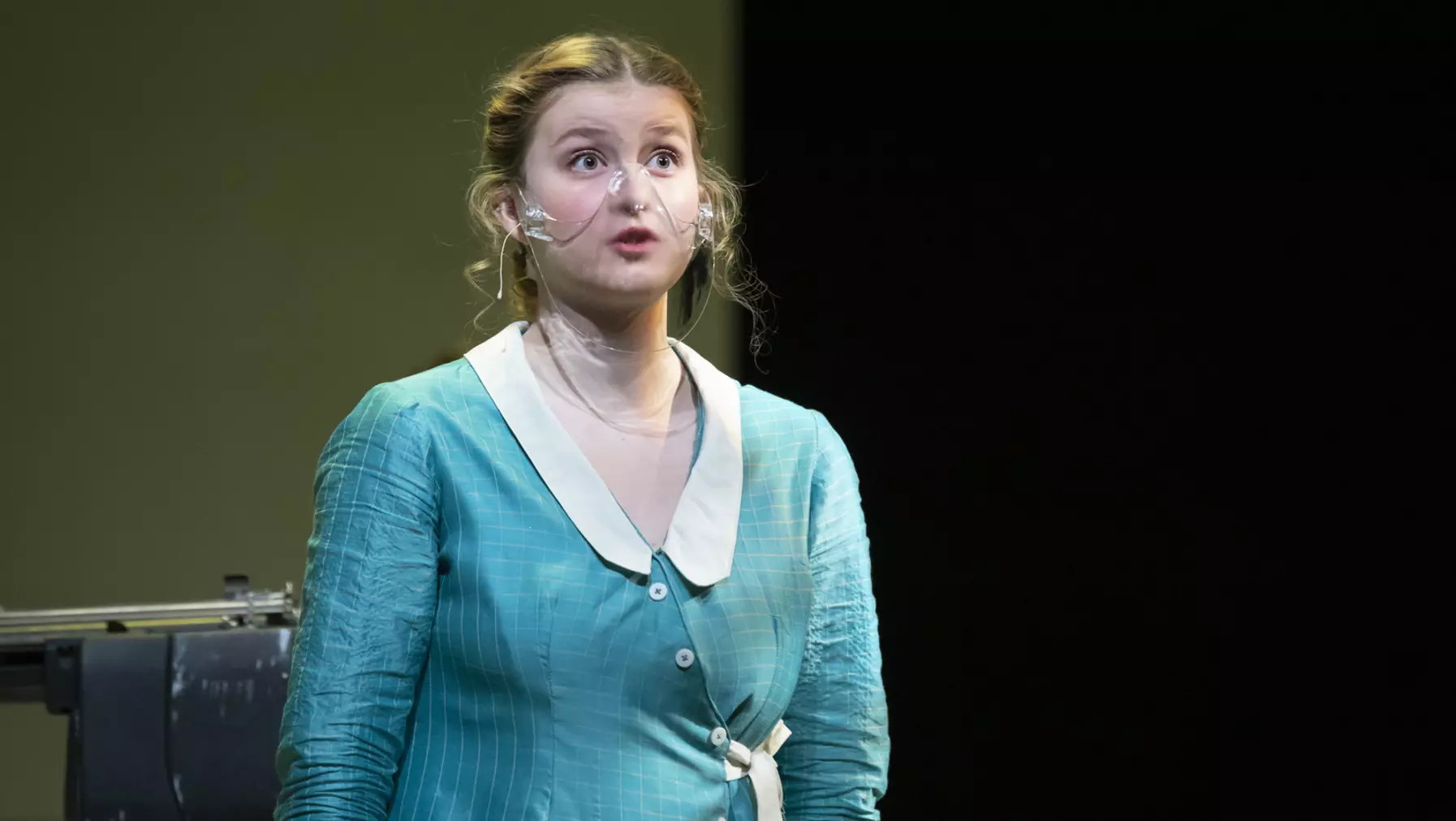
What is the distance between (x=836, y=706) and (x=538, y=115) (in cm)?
50

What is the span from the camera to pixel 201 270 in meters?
2.27

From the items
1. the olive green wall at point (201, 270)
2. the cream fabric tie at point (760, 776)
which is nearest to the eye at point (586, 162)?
the cream fabric tie at point (760, 776)

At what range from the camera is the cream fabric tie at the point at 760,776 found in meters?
1.12

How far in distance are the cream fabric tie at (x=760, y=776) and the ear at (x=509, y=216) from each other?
16.4 inches

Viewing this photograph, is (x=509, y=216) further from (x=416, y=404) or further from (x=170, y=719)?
(x=170, y=719)

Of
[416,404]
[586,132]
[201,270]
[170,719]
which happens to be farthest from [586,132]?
[201,270]

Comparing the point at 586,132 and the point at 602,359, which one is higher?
the point at 586,132

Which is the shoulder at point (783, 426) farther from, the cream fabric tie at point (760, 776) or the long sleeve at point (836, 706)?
the cream fabric tie at point (760, 776)

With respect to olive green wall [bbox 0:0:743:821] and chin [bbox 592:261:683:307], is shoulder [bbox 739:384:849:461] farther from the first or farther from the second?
olive green wall [bbox 0:0:743:821]

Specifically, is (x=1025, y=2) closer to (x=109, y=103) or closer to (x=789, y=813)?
(x=109, y=103)

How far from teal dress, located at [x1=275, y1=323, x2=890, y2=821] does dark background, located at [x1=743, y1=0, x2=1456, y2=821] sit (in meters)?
1.16

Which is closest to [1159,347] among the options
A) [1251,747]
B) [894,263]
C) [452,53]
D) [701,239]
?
[894,263]

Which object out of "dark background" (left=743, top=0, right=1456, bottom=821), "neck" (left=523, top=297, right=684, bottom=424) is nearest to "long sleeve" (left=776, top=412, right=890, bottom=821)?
"neck" (left=523, top=297, right=684, bottom=424)

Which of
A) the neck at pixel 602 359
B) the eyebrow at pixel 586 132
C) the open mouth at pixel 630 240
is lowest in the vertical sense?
the neck at pixel 602 359
